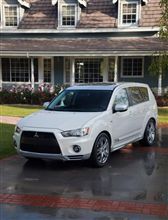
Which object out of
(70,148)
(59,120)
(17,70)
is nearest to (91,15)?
(17,70)

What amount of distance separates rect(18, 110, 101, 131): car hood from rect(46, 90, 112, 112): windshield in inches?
14.3

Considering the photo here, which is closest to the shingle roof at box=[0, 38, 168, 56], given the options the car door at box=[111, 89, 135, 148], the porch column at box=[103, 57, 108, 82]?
the porch column at box=[103, 57, 108, 82]

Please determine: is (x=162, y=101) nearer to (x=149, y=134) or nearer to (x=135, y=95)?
(x=149, y=134)

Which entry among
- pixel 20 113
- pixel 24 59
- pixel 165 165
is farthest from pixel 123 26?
pixel 165 165

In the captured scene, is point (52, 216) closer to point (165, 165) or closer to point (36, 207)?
point (36, 207)

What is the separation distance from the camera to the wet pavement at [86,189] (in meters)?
6.01

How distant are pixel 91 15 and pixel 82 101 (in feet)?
57.8

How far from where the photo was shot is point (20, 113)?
18.7 metres

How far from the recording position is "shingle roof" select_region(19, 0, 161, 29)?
25.3 metres

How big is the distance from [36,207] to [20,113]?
497 inches

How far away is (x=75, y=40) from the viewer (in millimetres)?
26062

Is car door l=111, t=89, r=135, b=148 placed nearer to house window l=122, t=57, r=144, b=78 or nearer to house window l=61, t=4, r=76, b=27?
house window l=122, t=57, r=144, b=78

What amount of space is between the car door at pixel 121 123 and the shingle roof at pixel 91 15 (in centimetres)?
1559

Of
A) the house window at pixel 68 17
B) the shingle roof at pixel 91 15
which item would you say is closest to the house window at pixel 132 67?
the shingle roof at pixel 91 15
